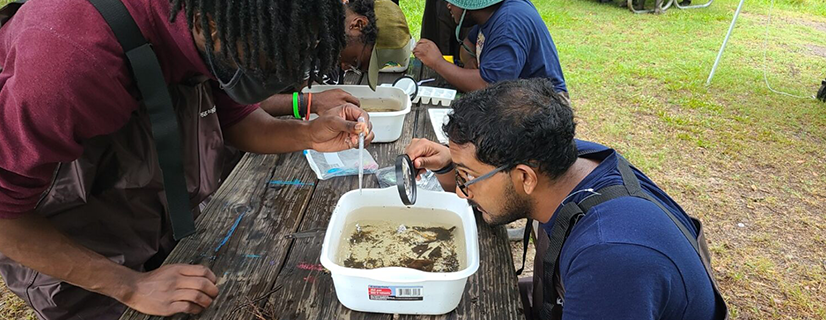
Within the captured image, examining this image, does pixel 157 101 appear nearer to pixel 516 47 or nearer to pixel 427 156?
pixel 427 156

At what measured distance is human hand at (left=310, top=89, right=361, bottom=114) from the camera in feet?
7.29

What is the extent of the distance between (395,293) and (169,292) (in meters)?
0.56

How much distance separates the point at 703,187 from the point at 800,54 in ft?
17.8

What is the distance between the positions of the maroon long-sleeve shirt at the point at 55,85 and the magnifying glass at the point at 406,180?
2.26ft

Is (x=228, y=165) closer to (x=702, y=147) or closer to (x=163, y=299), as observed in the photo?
(x=163, y=299)

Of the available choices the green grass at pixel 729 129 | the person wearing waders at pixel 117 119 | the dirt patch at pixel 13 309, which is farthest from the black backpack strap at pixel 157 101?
the green grass at pixel 729 129

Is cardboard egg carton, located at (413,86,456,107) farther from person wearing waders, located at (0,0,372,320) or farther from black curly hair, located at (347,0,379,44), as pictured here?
person wearing waders, located at (0,0,372,320)

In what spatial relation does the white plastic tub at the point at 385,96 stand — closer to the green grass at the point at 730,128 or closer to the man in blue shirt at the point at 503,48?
the man in blue shirt at the point at 503,48

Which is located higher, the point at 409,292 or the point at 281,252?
the point at 409,292

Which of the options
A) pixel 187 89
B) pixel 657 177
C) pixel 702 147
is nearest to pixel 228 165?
pixel 187 89

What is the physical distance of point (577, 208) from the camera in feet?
3.96

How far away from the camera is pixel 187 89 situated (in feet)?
4.42

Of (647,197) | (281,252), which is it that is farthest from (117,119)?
(647,197)

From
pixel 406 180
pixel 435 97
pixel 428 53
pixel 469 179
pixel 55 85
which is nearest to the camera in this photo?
pixel 55 85
